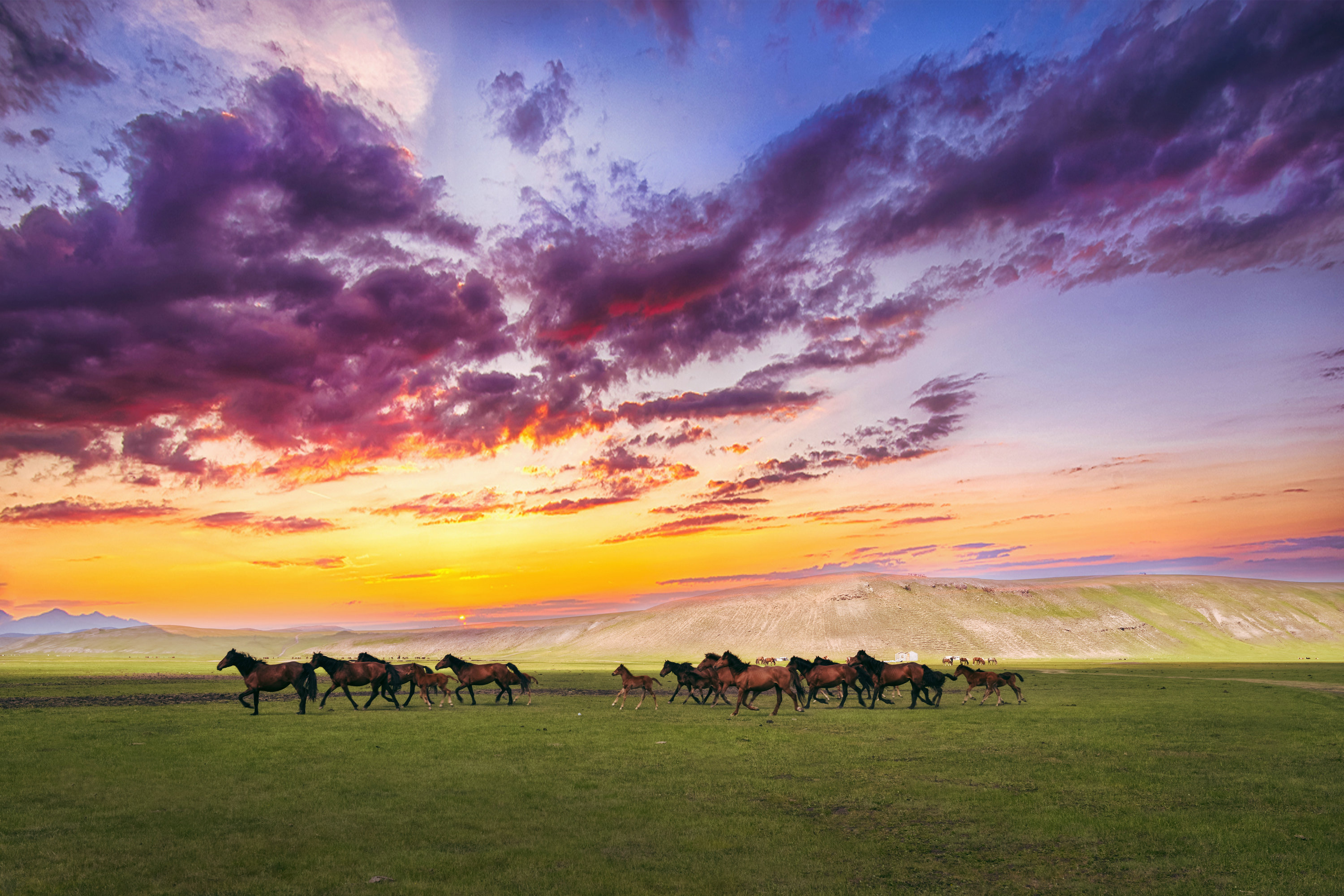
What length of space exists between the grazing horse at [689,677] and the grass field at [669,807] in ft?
28.8

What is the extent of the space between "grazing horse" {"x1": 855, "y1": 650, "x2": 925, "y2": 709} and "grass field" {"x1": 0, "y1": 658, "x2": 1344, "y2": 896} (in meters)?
8.01

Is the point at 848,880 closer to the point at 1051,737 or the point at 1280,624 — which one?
the point at 1051,737

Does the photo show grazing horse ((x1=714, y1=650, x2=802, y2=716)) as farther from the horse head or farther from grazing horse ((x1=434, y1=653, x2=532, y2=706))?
grazing horse ((x1=434, y1=653, x2=532, y2=706))

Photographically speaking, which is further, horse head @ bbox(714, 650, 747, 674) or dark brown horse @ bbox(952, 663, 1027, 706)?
dark brown horse @ bbox(952, 663, 1027, 706)

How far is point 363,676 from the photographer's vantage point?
116 ft

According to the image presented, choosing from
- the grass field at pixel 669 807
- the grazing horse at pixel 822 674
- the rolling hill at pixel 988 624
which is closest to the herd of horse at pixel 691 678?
the grazing horse at pixel 822 674

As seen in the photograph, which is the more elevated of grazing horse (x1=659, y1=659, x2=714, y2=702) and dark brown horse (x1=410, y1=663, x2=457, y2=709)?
dark brown horse (x1=410, y1=663, x2=457, y2=709)

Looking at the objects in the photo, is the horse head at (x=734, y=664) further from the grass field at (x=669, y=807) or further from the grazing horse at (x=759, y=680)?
the grass field at (x=669, y=807)

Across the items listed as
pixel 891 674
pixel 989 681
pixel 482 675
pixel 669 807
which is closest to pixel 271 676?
pixel 482 675

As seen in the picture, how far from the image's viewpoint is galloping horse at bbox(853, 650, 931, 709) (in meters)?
35.8

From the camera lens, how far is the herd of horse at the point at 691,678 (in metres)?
31.4

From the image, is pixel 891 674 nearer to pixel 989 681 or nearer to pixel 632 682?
pixel 989 681

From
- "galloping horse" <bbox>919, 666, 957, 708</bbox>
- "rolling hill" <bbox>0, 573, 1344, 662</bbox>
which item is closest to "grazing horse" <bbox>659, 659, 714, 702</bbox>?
"galloping horse" <bbox>919, 666, 957, 708</bbox>

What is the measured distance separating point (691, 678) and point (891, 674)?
1052 centimetres
